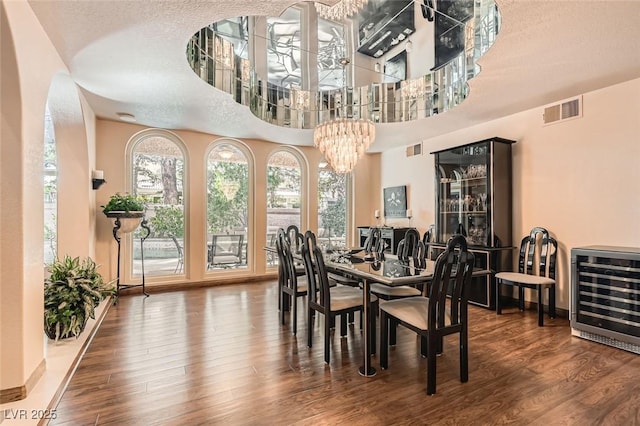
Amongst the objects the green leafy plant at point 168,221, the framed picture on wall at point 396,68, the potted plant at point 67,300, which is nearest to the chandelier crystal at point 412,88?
the framed picture on wall at point 396,68

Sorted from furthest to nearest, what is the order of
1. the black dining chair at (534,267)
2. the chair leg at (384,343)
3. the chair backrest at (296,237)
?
the chair backrest at (296,237) < the black dining chair at (534,267) < the chair leg at (384,343)

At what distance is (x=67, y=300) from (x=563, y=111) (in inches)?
234

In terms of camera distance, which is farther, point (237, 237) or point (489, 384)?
point (237, 237)

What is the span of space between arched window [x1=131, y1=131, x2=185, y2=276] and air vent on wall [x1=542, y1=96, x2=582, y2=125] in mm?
5654

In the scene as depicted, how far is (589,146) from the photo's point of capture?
3.61m

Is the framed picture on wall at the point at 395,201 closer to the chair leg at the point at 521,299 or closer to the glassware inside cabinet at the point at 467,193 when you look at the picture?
the glassware inside cabinet at the point at 467,193

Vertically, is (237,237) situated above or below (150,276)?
above

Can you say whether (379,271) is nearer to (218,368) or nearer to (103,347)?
(218,368)

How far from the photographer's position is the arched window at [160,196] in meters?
5.23

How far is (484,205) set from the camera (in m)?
4.39

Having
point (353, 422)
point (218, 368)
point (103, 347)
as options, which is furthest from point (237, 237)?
point (353, 422)

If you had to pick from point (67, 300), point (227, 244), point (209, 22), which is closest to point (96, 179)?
point (67, 300)

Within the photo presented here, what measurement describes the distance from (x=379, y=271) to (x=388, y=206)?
4340 mm

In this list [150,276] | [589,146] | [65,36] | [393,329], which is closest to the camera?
[65,36]
